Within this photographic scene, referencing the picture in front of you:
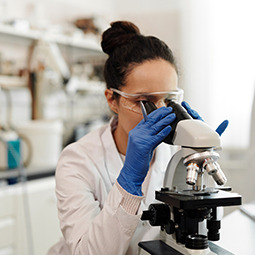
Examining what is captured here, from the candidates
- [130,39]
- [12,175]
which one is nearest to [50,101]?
[12,175]

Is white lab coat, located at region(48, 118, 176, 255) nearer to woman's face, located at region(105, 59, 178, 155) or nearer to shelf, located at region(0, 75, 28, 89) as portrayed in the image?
woman's face, located at region(105, 59, 178, 155)

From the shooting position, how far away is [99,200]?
1.27 metres

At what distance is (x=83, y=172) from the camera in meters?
1.25

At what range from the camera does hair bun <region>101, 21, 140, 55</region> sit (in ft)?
4.55

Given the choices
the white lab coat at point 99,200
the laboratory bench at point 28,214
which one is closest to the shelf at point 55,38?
the laboratory bench at point 28,214

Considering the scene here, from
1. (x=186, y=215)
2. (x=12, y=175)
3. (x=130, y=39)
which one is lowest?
(x=12, y=175)

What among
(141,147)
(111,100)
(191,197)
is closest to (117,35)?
(111,100)

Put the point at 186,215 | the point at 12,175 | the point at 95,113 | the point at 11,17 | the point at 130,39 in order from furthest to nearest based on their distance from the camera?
the point at 95,113 → the point at 11,17 → the point at 12,175 → the point at 130,39 → the point at 186,215

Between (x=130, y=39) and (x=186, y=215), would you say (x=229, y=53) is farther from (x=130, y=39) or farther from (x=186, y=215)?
(x=186, y=215)

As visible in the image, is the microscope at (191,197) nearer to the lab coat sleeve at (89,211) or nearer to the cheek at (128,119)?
the lab coat sleeve at (89,211)

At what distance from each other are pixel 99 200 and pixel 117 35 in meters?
0.62

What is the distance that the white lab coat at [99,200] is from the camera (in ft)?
3.32

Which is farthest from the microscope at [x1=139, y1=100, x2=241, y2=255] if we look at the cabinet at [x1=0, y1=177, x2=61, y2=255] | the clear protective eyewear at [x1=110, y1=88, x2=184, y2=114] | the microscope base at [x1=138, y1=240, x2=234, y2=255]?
the cabinet at [x1=0, y1=177, x2=61, y2=255]

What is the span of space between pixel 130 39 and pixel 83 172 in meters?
0.52
